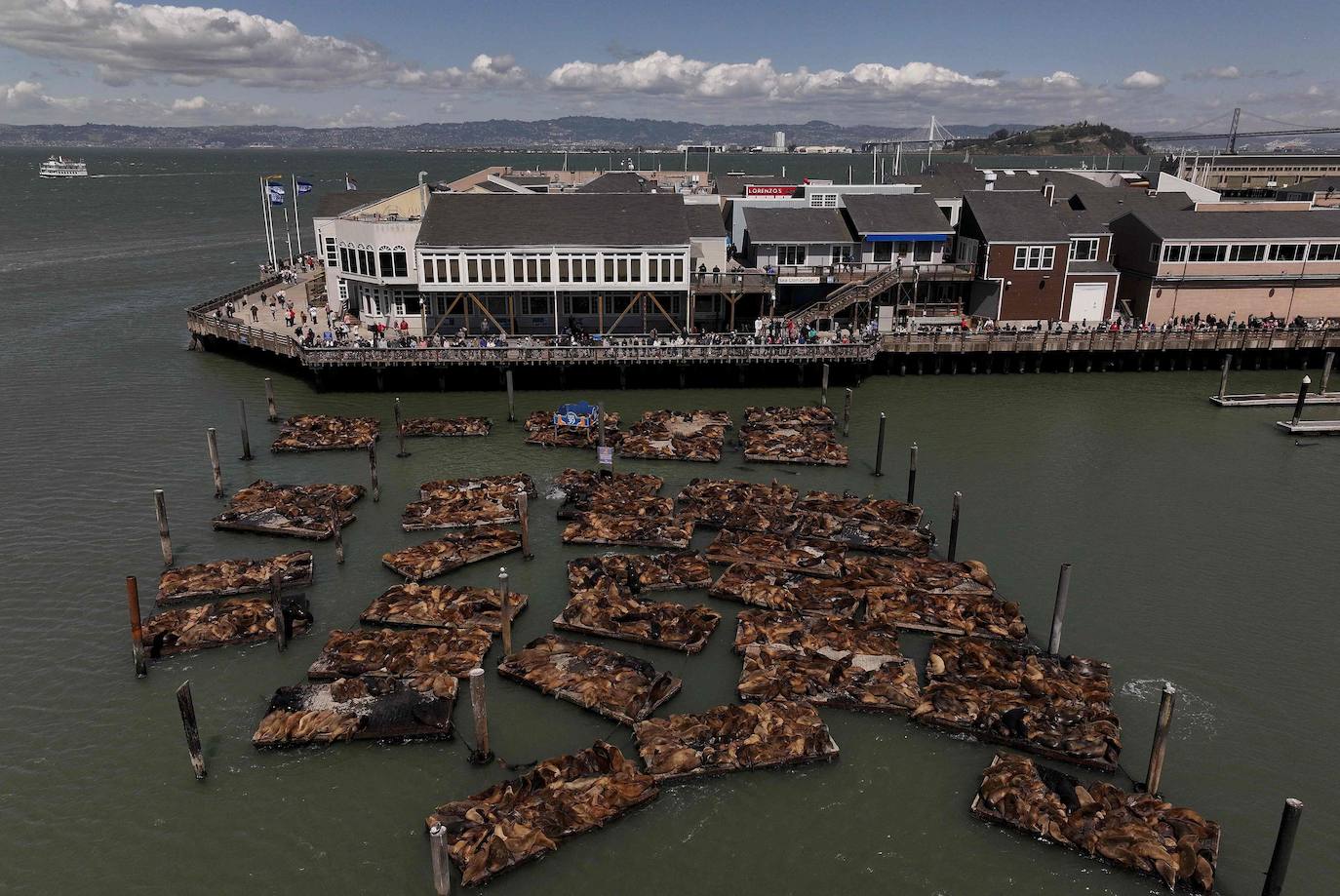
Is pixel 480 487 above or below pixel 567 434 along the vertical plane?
below

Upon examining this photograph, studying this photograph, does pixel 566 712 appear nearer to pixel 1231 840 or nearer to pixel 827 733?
pixel 827 733

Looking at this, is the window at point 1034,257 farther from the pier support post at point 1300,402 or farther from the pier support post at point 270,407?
the pier support post at point 270,407

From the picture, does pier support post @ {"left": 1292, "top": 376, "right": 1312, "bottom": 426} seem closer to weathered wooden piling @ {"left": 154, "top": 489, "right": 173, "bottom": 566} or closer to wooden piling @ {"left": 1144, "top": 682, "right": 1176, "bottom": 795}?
wooden piling @ {"left": 1144, "top": 682, "right": 1176, "bottom": 795}

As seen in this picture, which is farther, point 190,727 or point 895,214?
point 895,214

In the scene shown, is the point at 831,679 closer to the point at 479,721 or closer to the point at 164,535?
the point at 479,721

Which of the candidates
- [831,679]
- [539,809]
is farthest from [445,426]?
[539,809]

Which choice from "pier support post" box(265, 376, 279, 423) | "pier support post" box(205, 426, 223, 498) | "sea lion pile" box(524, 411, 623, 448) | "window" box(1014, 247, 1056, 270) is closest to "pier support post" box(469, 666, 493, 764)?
"pier support post" box(205, 426, 223, 498)

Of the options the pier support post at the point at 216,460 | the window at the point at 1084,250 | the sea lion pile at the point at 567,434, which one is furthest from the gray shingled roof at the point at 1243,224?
the pier support post at the point at 216,460
